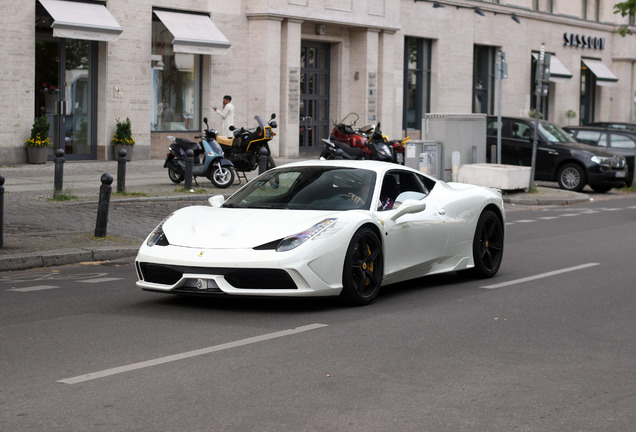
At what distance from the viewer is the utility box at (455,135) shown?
2473cm

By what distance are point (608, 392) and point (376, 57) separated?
30.3 meters

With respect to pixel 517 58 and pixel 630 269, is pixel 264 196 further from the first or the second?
pixel 517 58

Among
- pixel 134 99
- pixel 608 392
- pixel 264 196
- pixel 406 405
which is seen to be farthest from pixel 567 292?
pixel 134 99

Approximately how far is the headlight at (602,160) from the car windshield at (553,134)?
103 centimetres

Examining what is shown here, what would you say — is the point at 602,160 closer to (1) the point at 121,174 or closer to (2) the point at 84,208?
(1) the point at 121,174

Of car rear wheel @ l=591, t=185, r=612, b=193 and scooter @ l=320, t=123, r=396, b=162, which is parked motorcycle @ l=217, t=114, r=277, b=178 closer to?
scooter @ l=320, t=123, r=396, b=162

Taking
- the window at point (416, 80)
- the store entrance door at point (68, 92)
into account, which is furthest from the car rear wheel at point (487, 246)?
the window at point (416, 80)

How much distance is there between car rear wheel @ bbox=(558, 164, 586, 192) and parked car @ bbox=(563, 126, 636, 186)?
9.86 ft

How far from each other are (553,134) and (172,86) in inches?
422

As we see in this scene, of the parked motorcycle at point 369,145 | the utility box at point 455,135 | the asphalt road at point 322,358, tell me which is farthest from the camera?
the parked motorcycle at point 369,145

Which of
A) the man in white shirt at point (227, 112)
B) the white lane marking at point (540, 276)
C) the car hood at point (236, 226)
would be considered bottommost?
the white lane marking at point (540, 276)

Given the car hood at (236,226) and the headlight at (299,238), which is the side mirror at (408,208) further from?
the headlight at (299,238)

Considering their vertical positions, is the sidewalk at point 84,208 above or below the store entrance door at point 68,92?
below

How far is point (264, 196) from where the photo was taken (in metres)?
9.55
